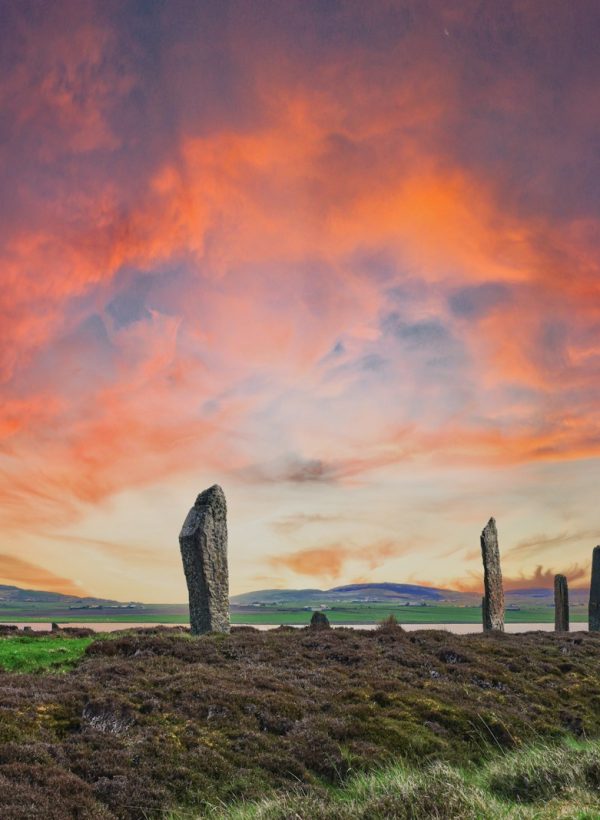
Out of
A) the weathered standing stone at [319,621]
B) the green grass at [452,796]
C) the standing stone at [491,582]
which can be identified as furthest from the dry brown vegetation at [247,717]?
the standing stone at [491,582]

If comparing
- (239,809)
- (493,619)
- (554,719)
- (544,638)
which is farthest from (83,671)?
(493,619)

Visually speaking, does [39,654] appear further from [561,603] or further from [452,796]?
[561,603]

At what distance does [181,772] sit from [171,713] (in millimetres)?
2806

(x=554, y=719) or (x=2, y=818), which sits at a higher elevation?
(x=2, y=818)

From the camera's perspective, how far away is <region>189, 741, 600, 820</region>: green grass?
30.2 feet

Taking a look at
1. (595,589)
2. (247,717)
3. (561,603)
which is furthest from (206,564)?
(595,589)

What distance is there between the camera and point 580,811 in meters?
9.20

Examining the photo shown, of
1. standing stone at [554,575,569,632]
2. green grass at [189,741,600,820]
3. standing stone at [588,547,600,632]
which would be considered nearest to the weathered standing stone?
standing stone at [554,575,569,632]

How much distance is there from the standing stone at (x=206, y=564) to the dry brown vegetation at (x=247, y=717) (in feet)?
14.1

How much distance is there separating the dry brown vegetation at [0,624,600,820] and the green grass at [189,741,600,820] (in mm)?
757

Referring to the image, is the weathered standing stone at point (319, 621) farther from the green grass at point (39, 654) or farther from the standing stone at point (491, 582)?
the green grass at point (39, 654)

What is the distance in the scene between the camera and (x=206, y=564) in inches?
1153

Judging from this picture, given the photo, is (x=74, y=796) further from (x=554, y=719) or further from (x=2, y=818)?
(x=554, y=719)

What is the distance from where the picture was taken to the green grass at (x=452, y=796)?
9219 millimetres
